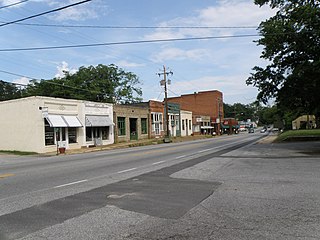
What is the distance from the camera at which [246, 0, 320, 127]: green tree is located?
1846cm

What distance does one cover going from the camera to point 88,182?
32.5 feet

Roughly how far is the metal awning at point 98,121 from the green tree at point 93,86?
17653 millimetres

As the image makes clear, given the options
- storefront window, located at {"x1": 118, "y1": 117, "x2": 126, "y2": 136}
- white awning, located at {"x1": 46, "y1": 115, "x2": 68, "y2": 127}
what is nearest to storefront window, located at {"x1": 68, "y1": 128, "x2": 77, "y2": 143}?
white awning, located at {"x1": 46, "y1": 115, "x2": 68, "y2": 127}

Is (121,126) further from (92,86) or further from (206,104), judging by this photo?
(206,104)

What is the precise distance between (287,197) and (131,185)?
14.2ft

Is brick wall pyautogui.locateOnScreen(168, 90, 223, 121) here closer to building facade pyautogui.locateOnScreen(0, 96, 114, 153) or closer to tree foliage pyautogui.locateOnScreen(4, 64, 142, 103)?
tree foliage pyautogui.locateOnScreen(4, 64, 142, 103)

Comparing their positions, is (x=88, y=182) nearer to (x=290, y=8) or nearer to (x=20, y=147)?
(x=290, y=8)

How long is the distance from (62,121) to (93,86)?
29358mm

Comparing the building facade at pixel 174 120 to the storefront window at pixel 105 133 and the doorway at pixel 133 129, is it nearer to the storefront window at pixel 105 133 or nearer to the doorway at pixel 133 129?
the doorway at pixel 133 129

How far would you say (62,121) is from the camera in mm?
30469

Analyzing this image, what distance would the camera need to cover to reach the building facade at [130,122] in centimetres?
4178

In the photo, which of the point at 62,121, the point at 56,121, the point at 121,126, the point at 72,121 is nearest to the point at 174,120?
the point at 121,126

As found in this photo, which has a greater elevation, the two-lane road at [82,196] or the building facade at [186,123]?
the building facade at [186,123]

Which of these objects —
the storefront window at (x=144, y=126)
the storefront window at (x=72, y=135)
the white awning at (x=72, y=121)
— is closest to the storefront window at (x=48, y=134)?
the white awning at (x=72, y=121)
